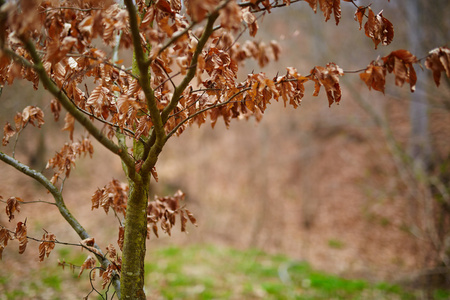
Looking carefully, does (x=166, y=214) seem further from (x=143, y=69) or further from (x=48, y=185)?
(x=143, y=69)

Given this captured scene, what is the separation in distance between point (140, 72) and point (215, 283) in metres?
5.39

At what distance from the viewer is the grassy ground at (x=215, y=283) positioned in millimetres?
4980

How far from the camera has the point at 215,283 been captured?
5875 millimetres

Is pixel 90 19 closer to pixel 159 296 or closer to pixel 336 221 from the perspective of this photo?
pixel 159 296

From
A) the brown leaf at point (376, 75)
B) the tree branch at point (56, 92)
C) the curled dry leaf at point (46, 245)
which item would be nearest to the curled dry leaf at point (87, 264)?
the curled dry leaf at point (46, 245)

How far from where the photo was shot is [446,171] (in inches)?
292

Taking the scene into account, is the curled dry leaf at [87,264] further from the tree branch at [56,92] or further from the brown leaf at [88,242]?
the tree branch at [56,92]

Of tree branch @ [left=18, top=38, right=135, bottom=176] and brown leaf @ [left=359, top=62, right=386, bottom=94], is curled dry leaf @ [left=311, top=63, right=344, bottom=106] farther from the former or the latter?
tree branch @ [left=18, top=38, right=135, bottom=176]

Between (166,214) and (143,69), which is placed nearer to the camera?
(143,69)

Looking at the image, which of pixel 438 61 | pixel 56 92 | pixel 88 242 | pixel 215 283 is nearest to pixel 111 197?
pixel 88 242

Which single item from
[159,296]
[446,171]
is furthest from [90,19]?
[446,171]

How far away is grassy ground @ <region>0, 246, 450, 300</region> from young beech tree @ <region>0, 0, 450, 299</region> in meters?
3.45

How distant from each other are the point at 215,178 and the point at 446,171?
8605mm

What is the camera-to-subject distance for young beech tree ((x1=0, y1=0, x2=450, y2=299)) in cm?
140
